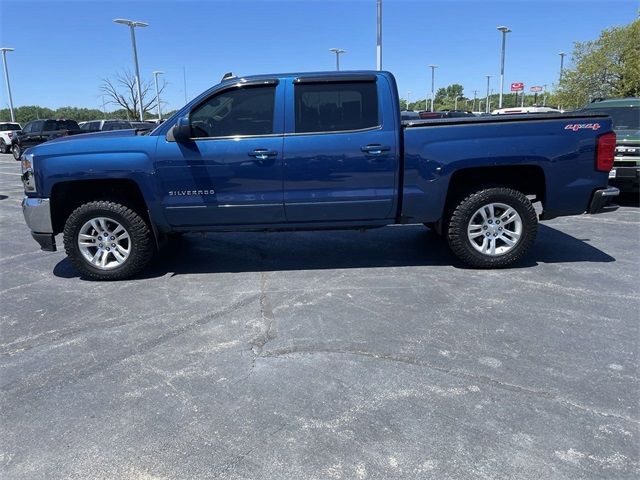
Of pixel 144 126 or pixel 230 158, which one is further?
pixel 144 126

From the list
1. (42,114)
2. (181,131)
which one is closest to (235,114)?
(181,131)

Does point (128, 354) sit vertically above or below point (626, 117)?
below

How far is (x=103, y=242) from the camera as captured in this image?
516 cm

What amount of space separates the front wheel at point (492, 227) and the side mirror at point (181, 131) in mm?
2785

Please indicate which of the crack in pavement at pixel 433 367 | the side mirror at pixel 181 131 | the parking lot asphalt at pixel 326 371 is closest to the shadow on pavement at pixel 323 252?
the parking lot asphalt at pixel 326 371

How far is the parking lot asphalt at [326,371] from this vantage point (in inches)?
97.7

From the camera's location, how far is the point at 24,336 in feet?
12.9

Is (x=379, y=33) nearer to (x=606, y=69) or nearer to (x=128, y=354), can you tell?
(x=606, y=69)

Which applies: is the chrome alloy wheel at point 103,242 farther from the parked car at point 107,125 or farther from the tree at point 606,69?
the tree at point 606,69

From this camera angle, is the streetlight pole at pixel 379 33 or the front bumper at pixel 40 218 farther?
the streetlight pole at pixel 379 33

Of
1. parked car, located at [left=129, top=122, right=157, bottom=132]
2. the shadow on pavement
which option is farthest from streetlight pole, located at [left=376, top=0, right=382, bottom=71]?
the shadow on pavement

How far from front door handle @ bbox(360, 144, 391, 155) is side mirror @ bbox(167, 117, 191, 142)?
168 cm

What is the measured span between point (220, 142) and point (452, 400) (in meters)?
3.24

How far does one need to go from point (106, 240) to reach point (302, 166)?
2.17m
